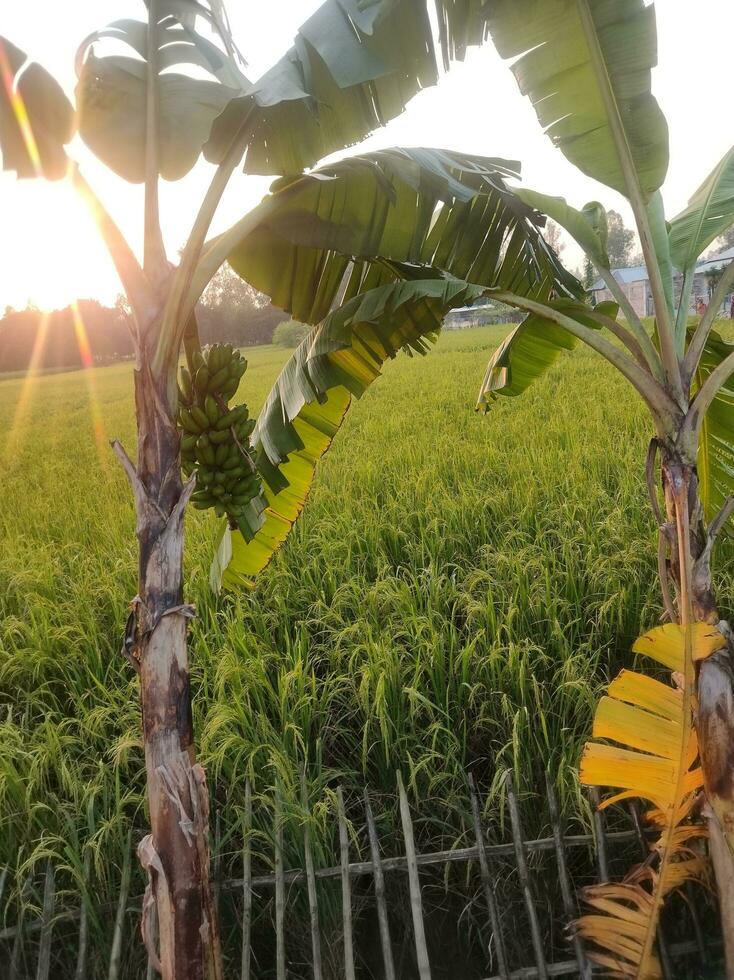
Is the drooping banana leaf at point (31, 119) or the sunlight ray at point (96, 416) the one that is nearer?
the drooping banana leaf at point (31, 119)

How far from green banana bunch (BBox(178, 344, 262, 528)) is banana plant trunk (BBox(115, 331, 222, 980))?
0.19m

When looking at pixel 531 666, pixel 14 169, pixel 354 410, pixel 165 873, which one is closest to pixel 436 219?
pixel 14 169

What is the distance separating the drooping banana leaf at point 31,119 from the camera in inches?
57.9

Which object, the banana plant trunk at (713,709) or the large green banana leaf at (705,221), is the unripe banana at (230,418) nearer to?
the banana plant trunk at (713,709)

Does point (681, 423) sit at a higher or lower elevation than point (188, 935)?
higher

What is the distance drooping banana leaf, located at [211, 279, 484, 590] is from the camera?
5.65ft

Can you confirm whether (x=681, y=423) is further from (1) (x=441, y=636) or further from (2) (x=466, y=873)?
(2) (x=466, y=873)

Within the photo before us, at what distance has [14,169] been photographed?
1.54m

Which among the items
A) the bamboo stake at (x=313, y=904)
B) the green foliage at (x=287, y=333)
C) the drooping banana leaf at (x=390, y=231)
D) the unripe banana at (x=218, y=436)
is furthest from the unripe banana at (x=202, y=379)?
the green foliage at (x=287, y=333)

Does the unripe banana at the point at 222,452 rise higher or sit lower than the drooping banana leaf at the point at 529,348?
lower

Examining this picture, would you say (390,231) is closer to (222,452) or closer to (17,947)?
(222,452)

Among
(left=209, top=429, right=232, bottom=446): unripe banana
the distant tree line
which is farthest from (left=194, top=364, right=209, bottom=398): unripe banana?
the distant tree line

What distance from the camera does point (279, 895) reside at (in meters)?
1.59

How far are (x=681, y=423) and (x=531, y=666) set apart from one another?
3.50 ft
